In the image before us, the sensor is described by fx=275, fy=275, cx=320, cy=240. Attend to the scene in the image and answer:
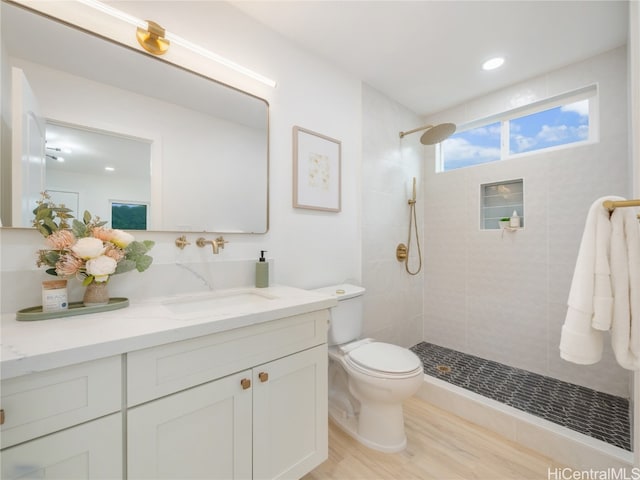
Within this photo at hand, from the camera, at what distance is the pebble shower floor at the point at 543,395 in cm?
155

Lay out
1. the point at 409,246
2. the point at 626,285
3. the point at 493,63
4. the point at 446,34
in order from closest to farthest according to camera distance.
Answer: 1. the point at 626,285
2. the point at 446,34
3. the point at 493,63
4. the point at 409,246

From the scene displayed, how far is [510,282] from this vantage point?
231 cm

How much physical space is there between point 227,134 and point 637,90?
1.86 m

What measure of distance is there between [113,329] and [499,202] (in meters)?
2.79

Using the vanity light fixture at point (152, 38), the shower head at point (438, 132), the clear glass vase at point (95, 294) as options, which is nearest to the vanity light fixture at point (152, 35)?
the vanity light fixture at point (152, 38)

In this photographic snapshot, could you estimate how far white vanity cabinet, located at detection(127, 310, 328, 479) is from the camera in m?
0.81

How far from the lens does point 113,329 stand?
81 centimetres

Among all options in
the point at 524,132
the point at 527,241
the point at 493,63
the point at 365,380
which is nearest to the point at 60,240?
the point at 365,380

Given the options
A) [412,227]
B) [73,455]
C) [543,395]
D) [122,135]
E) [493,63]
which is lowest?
[543,395]

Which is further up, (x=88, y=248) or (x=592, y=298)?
(x=88, y=248)

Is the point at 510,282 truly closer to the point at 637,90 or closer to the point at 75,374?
the point at 637,90

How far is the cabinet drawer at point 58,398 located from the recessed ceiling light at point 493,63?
8.84 ft

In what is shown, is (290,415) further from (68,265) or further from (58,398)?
(68,265)

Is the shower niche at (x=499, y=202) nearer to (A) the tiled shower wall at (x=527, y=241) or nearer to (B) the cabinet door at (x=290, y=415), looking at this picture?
(A) the tiled shower wall at (x=527, y=241)
